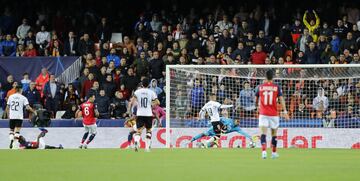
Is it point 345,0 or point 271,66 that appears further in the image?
point 345,0

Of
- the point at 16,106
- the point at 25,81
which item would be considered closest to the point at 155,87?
the point at 25,81

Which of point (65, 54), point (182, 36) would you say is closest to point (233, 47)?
point (182, 36)

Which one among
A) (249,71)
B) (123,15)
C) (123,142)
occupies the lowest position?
(123,142)

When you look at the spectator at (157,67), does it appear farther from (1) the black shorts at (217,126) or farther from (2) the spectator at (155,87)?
(1) the black shorts at (217,126)

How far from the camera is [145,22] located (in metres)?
32.6

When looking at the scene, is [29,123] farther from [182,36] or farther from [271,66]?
[271,66]

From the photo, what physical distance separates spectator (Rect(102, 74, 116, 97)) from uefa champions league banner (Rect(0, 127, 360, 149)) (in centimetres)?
146

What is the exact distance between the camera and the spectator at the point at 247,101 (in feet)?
90.1

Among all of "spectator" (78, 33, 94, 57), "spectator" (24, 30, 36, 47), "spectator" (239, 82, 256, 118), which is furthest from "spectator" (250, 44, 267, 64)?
"spectator" (24, 30, 36, 47)

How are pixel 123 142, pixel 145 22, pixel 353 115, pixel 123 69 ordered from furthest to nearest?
pixel 145 22, pixel 123 69, pixel 123 142, pixel 353 115

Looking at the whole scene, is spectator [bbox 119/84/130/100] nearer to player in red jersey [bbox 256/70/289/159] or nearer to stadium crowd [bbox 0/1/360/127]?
stadium crowd [bbox 0/1/360/127]

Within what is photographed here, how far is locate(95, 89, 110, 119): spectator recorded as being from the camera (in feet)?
95.7

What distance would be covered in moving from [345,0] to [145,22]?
23.5 feet

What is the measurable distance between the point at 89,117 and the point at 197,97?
10.8 ft
